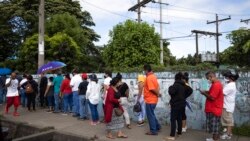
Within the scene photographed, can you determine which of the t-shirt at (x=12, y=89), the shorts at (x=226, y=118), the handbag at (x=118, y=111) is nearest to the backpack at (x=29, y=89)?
the t-shirt at (x=12, y=89)

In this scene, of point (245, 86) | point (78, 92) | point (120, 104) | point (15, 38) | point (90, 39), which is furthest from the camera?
point (90, 39)

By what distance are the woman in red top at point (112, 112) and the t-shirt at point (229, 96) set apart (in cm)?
278

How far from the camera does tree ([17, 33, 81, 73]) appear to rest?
27.9 m

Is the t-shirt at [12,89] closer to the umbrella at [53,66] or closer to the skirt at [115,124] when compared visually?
the umbrella at [53,66]

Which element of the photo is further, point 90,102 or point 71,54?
point 71,54

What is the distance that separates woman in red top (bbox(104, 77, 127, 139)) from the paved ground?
1.03 ft

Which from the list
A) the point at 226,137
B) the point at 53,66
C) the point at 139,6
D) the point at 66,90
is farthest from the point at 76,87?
the point at 139,6

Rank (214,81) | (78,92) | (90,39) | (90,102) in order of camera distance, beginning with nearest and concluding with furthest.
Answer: (214,81) < (90,102) < (78,92) < (90,39)

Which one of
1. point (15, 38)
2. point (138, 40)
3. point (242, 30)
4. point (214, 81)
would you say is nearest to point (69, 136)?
point (214, 81)

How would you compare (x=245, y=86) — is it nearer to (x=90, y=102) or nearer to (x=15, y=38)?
(x=90, y=102)

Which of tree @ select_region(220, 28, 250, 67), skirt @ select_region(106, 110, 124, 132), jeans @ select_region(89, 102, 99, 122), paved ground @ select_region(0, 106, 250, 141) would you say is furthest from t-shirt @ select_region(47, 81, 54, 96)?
tree @ select_region(220, 28, 250, 67)

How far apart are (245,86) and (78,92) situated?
6032 mm

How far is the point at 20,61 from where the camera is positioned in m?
29.8

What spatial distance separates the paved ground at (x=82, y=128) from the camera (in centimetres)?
1019
